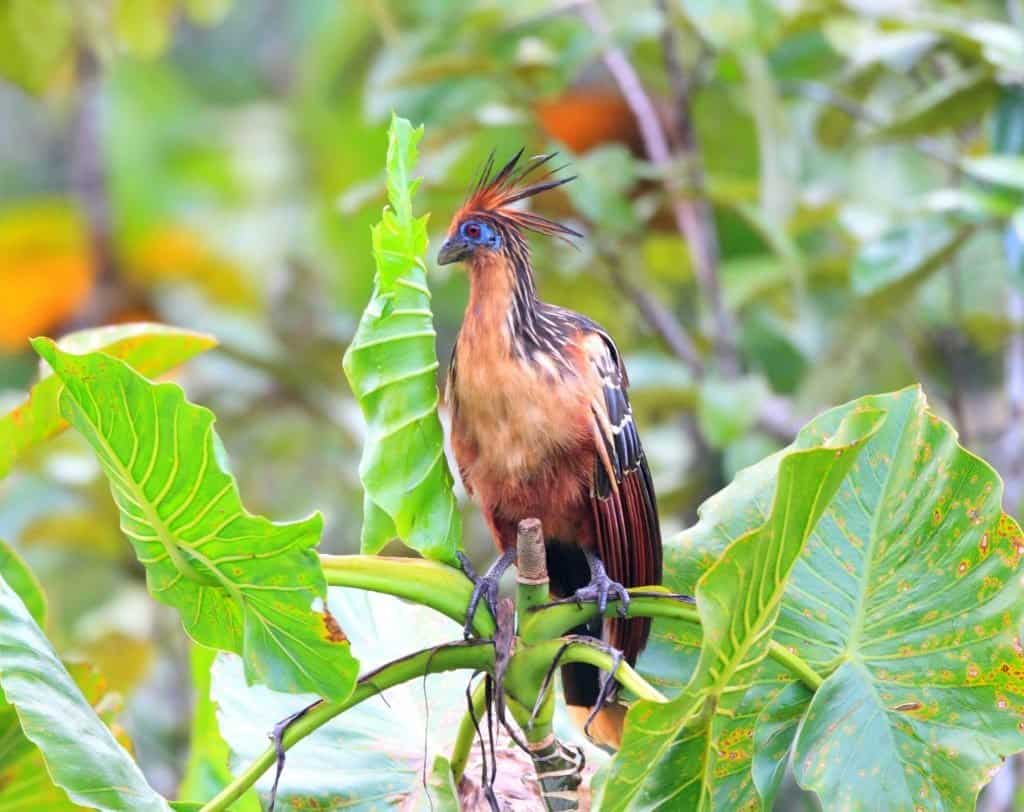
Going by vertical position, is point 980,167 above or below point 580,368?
above

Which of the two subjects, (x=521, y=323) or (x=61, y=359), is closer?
(x=61, y=359)

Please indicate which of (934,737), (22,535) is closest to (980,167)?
(934,737)

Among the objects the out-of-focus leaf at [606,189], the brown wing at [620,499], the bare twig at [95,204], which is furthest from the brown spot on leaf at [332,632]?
the bare twig at [95,204]

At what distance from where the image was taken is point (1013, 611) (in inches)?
67.4

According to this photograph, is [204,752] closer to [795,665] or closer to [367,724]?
[367,724]

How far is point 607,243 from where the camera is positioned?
380 cm

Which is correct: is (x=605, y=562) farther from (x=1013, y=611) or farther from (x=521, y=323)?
(x=1013, y=611)

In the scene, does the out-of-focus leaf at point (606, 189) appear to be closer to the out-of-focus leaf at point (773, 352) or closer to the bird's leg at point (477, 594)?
the out-of-focus leaf at point (773, 352)

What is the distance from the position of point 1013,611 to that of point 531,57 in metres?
2.27

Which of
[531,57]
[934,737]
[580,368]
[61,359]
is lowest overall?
[934,737]

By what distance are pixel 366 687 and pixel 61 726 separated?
32cm

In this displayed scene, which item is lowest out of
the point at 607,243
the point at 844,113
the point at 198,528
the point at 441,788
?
the point at 441,788

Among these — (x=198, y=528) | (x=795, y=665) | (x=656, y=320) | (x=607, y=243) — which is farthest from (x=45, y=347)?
(x=656, y=320)

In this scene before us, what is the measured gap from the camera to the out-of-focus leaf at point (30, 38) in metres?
4.12
